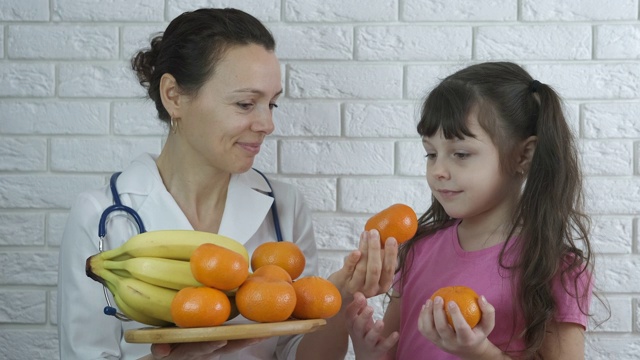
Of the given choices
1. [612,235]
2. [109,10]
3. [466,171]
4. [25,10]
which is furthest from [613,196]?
[25,10]

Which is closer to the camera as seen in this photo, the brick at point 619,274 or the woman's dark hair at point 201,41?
the woman's dark hair at point 201,41

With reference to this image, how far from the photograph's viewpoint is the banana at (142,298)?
142cm

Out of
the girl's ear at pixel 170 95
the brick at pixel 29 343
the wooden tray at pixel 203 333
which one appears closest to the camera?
the wooden tray at pixel 203 333

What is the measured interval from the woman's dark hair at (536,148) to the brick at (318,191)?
60 cm

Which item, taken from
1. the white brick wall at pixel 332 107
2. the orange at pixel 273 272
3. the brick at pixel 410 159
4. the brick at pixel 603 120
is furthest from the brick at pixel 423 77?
the orange at pixel 273 272

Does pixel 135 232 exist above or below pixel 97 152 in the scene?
below

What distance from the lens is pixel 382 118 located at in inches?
90.9

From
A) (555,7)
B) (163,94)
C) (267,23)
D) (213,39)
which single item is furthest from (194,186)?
(555,7)

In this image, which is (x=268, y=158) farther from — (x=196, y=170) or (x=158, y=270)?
(x=158, y=270)

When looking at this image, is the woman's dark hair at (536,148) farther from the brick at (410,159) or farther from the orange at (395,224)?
the brick at (410,159)

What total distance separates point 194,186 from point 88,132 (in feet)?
1.54

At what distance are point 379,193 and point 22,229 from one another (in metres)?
1.01

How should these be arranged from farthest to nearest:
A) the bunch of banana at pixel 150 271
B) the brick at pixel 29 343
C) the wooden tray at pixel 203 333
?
the brick at pixel 29 343, the bunch of banana at pixel 150 271, the wooden tray at pixel 203 333

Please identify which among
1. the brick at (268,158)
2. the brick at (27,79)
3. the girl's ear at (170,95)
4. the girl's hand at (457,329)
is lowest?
the girl's hand at (457,329)
